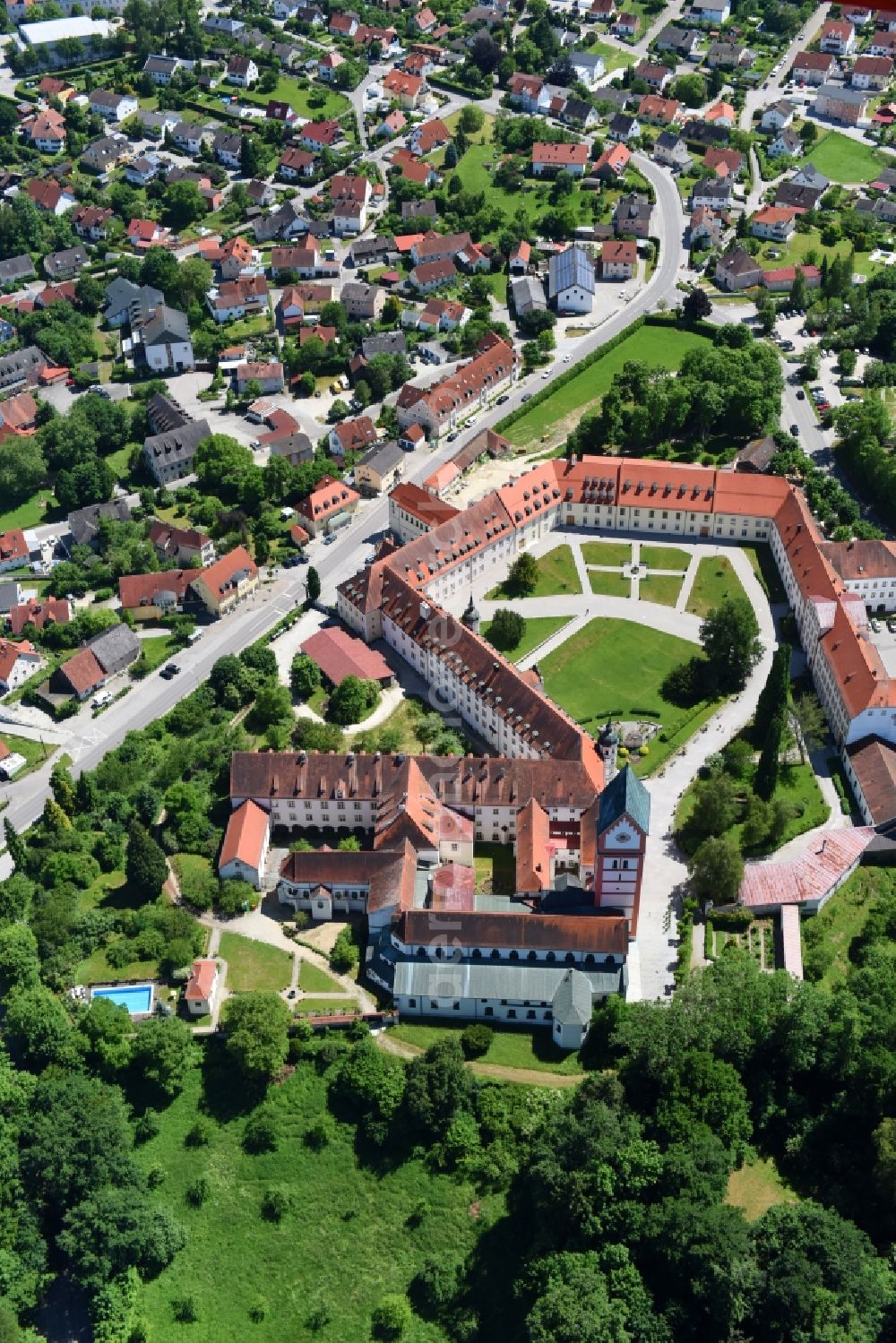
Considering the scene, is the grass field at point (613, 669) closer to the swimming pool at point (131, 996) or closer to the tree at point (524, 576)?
the tree at point (524, 576)

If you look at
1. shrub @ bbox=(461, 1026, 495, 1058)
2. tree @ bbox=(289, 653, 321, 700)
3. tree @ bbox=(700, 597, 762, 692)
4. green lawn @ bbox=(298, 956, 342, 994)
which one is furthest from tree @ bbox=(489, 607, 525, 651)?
shrub @ bbox=(461, 1026, 495, 1058)

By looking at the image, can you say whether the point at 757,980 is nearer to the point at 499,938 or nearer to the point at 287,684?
the point at 499,938

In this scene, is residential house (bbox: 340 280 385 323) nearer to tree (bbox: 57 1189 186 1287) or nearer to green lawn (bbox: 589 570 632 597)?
green lawn (bbox: 589 570 632 597)

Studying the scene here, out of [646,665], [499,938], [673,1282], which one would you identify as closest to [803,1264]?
[673,1282]

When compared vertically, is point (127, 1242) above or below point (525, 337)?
below

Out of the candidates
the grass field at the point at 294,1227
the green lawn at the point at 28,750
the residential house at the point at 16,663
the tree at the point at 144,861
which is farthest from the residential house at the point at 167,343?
the grass field at the point at 294,1227

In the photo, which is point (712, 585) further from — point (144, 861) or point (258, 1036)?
point (258, 1036)
